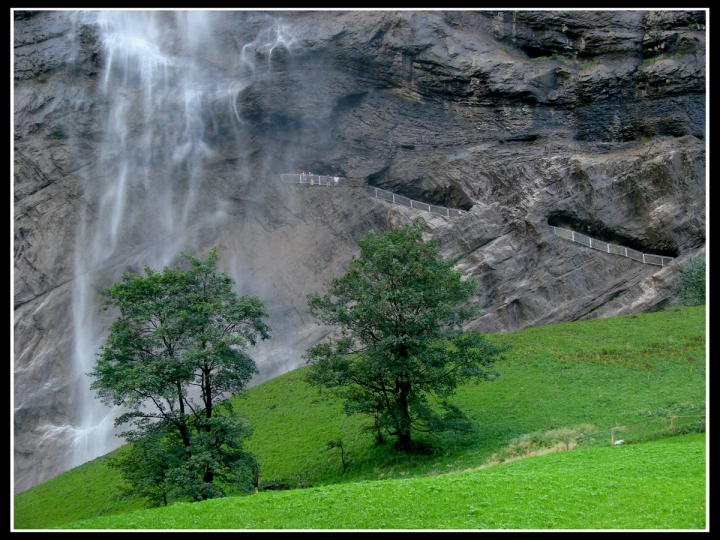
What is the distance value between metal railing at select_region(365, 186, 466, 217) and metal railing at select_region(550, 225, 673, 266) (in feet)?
23.1

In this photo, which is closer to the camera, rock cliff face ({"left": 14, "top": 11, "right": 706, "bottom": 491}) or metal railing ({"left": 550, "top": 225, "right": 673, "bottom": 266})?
rock cliff face ({"left": 14, "top": 11, "right": 706, "bottom": 491})

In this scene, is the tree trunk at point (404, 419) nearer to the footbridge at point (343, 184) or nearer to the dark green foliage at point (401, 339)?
the dark green foliage at point (401, 339)

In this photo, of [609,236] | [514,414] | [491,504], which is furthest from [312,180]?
[491,504]

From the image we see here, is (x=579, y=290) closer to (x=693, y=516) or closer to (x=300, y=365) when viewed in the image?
(x=300, y=365)

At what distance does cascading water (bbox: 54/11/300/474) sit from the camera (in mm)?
48031

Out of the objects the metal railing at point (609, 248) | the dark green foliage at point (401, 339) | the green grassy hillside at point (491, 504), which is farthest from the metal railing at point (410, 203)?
the green grassy hillside at point (491, 504)

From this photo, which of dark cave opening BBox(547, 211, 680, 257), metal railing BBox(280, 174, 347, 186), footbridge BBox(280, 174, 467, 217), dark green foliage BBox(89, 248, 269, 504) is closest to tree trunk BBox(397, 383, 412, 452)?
dark green foliage BBox(89, 248, 269, 504)

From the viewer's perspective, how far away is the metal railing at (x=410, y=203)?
1977 inches

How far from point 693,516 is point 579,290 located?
31.9 meters

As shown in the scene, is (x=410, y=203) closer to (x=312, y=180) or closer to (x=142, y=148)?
(x=312, y=180)

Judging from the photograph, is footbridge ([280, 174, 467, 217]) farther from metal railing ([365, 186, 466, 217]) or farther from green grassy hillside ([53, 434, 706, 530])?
green grassy hillside ([53, 434, 706, 530])

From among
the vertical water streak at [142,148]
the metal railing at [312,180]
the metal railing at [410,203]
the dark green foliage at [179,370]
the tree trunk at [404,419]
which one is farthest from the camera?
the metal railing at [312,180]

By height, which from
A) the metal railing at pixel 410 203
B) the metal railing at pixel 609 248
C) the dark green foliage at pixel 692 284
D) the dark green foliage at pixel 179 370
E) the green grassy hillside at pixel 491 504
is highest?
the metal railing at pixel 410 203

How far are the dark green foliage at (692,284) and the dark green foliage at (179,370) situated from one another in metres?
30.0
